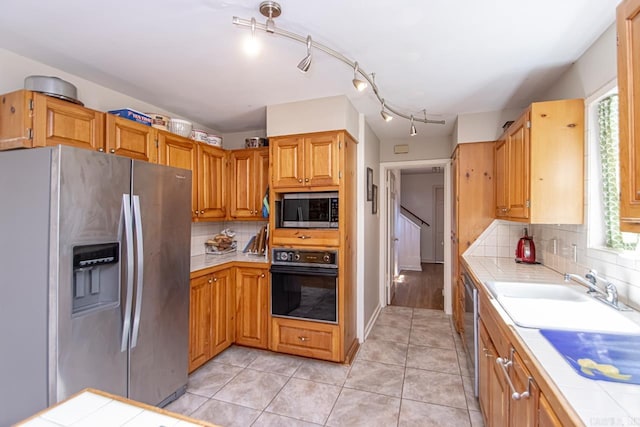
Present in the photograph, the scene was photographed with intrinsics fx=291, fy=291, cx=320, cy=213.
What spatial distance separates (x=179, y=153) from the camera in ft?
8.99

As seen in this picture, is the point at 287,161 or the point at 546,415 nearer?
the point at 546,415

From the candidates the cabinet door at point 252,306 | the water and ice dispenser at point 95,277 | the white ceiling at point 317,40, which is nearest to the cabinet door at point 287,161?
the white ceiling at point 317,40

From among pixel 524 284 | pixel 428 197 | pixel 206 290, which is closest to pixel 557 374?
pixel 524 284

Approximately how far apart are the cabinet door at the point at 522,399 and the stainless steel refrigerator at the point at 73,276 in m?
2.05

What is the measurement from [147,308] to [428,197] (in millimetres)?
7450

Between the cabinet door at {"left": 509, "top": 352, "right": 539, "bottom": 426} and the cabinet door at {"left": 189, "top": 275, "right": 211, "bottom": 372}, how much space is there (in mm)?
2289

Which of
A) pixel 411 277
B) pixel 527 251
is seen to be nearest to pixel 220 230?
pixel 527 251

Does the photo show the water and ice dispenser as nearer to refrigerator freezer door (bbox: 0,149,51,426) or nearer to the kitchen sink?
refrigerator freezer door (bbox: 0,149,51,426)

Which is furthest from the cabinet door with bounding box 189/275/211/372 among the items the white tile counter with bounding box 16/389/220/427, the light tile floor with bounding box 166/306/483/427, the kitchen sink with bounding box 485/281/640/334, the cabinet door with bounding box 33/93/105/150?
the kitchen sink with bounding box 485/281/640/334

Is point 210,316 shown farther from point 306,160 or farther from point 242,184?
point 306,160

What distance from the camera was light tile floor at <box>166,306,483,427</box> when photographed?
1998mm

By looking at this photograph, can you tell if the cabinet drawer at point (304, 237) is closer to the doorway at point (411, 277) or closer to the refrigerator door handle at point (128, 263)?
the refrigerator door handle at point (128, 263)

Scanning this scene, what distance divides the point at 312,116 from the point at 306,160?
0.41m

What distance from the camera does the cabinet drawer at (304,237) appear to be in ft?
8.78
